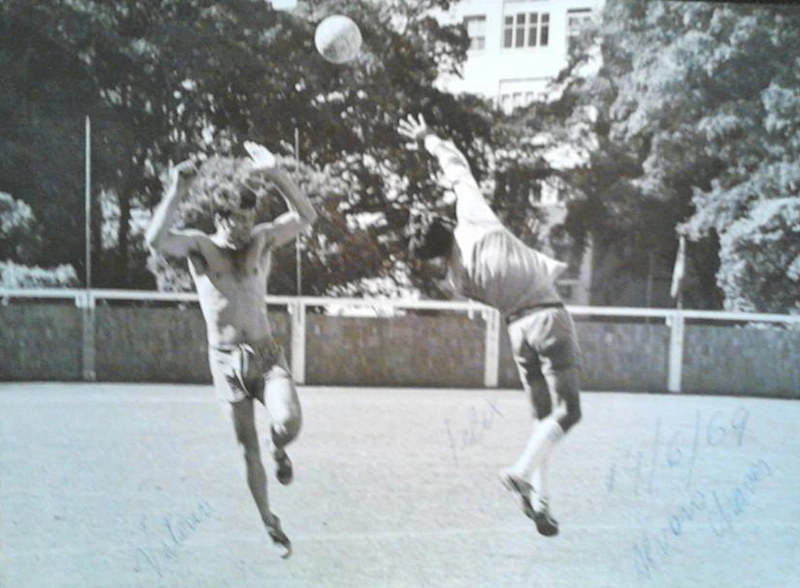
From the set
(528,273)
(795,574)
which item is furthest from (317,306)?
(795,574)

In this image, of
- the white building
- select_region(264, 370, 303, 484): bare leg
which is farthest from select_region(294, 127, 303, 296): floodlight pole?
the white building

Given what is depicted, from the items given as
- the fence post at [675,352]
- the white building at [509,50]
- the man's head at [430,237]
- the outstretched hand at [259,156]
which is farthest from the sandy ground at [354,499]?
the white building at [509,50]

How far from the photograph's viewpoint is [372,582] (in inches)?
76.1

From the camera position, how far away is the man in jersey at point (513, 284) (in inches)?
77.5

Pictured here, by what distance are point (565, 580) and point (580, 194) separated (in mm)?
995

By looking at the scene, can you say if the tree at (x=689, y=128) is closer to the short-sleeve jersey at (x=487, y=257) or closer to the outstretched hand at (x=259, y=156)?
the short-sleeve jersey at (x=487, y=257)

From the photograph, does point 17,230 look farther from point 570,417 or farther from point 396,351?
point 570,417

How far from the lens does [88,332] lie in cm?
202

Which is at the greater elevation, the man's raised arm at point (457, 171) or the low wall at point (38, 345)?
the man's raised arm at point (457, 171)

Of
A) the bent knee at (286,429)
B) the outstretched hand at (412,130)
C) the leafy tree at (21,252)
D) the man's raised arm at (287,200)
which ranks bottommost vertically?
the bent knee at (286,429)
